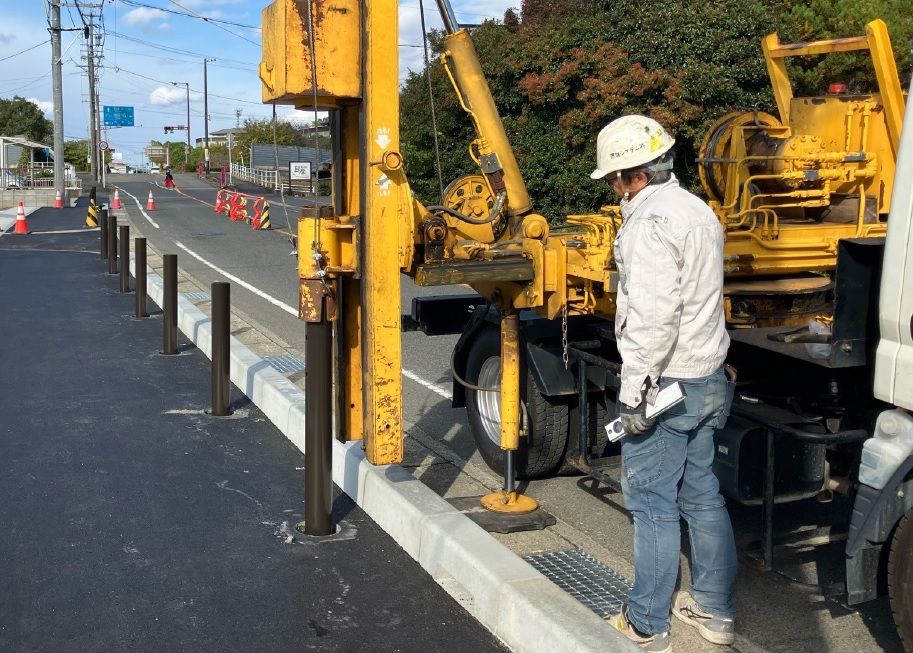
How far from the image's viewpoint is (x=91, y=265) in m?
19.4

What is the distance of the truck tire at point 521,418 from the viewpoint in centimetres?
580

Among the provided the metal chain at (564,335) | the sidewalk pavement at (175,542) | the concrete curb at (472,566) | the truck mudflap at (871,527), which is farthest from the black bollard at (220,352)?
the truck mudflap at (871,527)

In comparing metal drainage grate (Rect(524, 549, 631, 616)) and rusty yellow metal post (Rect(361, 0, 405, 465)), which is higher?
rusty yellow metal post (Rect(361, 0, 405, 465))

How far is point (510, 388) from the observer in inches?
213

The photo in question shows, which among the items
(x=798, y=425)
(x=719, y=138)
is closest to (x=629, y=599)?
(x=798, y=425)

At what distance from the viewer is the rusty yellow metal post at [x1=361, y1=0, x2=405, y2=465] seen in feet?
15.7

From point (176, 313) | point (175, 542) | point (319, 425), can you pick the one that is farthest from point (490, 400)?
point (176, 313)

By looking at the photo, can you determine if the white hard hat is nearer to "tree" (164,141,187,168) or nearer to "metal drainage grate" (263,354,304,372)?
"metal drainage grate" (263,354,304,372)

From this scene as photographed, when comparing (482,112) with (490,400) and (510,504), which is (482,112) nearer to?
(490,400)

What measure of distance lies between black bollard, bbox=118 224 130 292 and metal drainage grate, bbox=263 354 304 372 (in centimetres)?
567

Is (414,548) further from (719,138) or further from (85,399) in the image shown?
(85,399)

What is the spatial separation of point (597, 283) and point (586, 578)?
5.01 ft

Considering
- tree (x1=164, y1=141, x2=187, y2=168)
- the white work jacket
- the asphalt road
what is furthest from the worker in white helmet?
tree (x1=164, y1=141, x2=187, y2=168)

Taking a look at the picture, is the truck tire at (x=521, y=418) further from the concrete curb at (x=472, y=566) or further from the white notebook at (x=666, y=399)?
the white notebook at (x=666, y=399)
